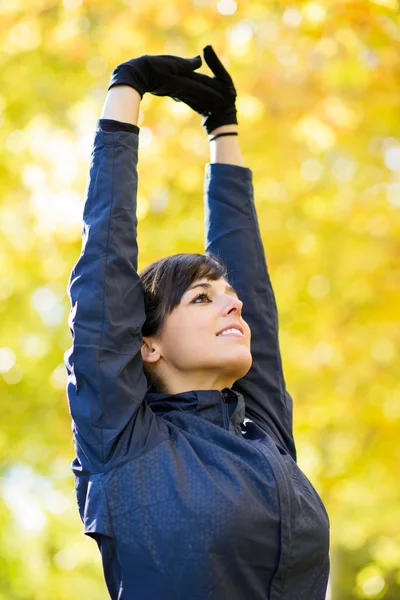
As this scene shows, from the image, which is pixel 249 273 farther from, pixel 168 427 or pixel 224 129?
pixel 168 427

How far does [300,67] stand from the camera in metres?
4.50

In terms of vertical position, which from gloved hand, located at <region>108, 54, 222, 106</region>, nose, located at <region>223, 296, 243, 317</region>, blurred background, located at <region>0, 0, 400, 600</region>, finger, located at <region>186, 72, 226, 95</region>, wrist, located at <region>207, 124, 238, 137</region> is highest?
blurred background, located at <region>0, 0, 400, 600</region>

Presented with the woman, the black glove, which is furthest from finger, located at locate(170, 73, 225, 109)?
the woman

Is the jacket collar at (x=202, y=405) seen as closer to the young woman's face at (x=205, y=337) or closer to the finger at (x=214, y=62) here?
the young woman's face at (x=205, y=337)

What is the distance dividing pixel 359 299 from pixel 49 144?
2.07 meters

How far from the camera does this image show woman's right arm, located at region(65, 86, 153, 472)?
1764 millimetres

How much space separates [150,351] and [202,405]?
0.23 m

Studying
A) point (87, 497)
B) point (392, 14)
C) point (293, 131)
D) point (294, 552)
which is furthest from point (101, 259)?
point (293, 131)

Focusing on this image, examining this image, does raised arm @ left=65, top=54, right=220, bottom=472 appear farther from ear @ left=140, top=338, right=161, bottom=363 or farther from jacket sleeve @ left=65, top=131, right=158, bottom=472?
ear @ left=140, top=338, right=161, bottom=363

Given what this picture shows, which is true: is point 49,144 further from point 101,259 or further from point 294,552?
point 294,552

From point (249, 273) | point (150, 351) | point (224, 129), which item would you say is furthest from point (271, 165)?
point (150, 351)

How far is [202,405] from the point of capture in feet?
6.37

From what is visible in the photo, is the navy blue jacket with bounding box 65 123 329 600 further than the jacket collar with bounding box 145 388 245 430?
No

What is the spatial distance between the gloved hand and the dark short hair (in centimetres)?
46
